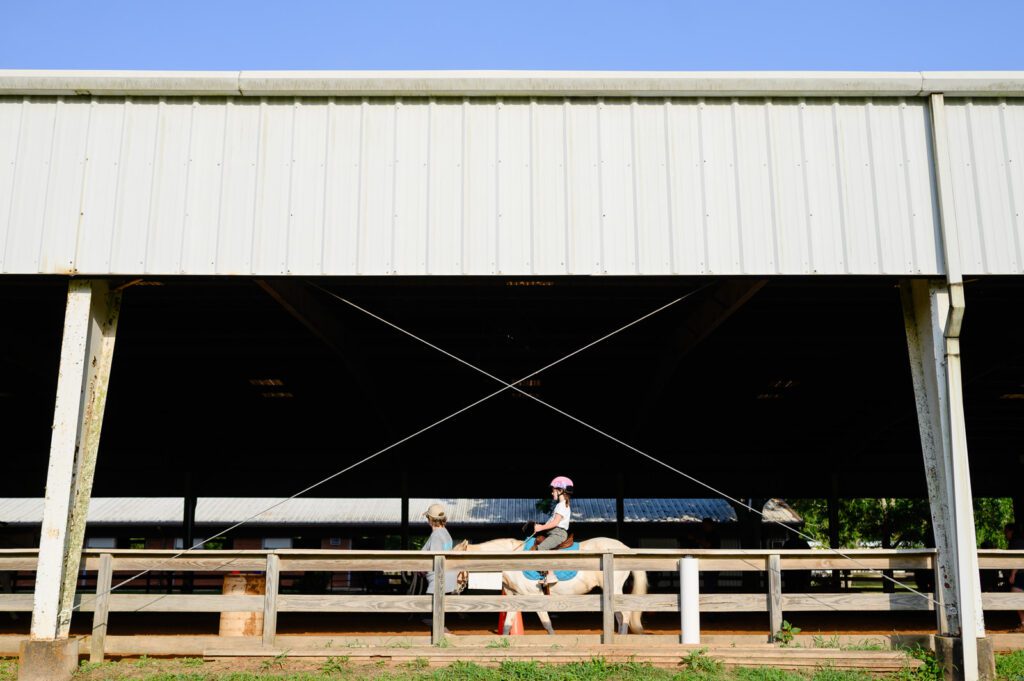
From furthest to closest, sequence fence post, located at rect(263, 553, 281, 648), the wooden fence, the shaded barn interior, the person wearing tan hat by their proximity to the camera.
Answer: the shaded barn interior
the person wearing tan hat
the wooden fence
fence post, located at rect(263, 553, 281, 648)

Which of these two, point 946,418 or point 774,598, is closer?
point 946,418

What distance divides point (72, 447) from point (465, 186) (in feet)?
15.3

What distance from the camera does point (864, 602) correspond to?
906 centimetres

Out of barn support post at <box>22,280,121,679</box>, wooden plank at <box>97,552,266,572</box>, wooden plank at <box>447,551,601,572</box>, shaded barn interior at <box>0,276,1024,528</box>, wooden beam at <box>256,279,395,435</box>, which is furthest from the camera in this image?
shaded barn interior at <box>0,276,1024,528</box>

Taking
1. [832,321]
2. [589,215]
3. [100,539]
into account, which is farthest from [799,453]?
[100,539]

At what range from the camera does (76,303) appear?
8.80 meters

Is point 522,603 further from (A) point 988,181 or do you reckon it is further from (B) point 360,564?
(A) point 988,181

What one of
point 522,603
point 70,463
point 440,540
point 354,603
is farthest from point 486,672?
point 70,463

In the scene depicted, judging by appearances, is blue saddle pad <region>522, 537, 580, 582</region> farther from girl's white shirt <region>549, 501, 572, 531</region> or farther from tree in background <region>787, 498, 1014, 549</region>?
tree in background <region>787, 498, 1014, 549</region>

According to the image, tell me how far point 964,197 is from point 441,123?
544cm

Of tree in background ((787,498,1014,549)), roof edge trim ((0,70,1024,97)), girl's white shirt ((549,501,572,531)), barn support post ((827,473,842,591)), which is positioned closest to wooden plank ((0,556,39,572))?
roof edge trim ((0,70,1024,97))

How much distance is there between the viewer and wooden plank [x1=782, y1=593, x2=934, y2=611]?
889 cm

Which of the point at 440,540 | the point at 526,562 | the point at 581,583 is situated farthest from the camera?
the point at 440,540

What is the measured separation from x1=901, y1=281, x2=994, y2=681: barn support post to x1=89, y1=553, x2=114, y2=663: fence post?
27.2ft
